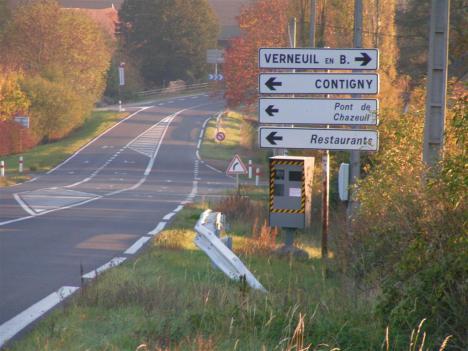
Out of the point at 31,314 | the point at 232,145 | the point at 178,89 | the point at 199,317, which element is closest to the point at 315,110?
the point at 31,314

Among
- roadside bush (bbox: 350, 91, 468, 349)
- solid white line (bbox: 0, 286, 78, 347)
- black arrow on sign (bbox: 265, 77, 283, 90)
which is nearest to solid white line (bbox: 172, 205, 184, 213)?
black arrow on sign (bbox: 265, 77, 283, 90)

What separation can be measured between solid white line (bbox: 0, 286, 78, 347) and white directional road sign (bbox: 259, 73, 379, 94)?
5.49m

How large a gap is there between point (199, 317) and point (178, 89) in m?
96.6

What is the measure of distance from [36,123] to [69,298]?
5253 cm

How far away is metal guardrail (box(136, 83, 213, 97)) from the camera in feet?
330

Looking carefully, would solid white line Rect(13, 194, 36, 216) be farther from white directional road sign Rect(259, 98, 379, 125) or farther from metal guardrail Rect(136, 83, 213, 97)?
metal guardrail Rect(136, 83, 213, 97)

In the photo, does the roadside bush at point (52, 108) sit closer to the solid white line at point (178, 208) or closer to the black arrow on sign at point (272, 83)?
the solid white line at point (178, 208)

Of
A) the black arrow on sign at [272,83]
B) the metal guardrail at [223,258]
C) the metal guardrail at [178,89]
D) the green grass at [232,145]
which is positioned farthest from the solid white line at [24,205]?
the metal guardrail at [178,89]

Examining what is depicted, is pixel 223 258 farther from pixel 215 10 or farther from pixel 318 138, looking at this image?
pixel 215 10

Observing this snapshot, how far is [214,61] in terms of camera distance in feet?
318

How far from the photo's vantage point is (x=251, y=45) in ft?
172

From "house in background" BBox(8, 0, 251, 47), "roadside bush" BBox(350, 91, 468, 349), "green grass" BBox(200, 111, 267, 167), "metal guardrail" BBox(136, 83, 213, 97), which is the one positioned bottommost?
"green grass" BBox(200, 111, 267, 167)

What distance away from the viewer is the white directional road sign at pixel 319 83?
15.0 m

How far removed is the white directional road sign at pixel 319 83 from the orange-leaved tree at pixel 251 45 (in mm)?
33942
